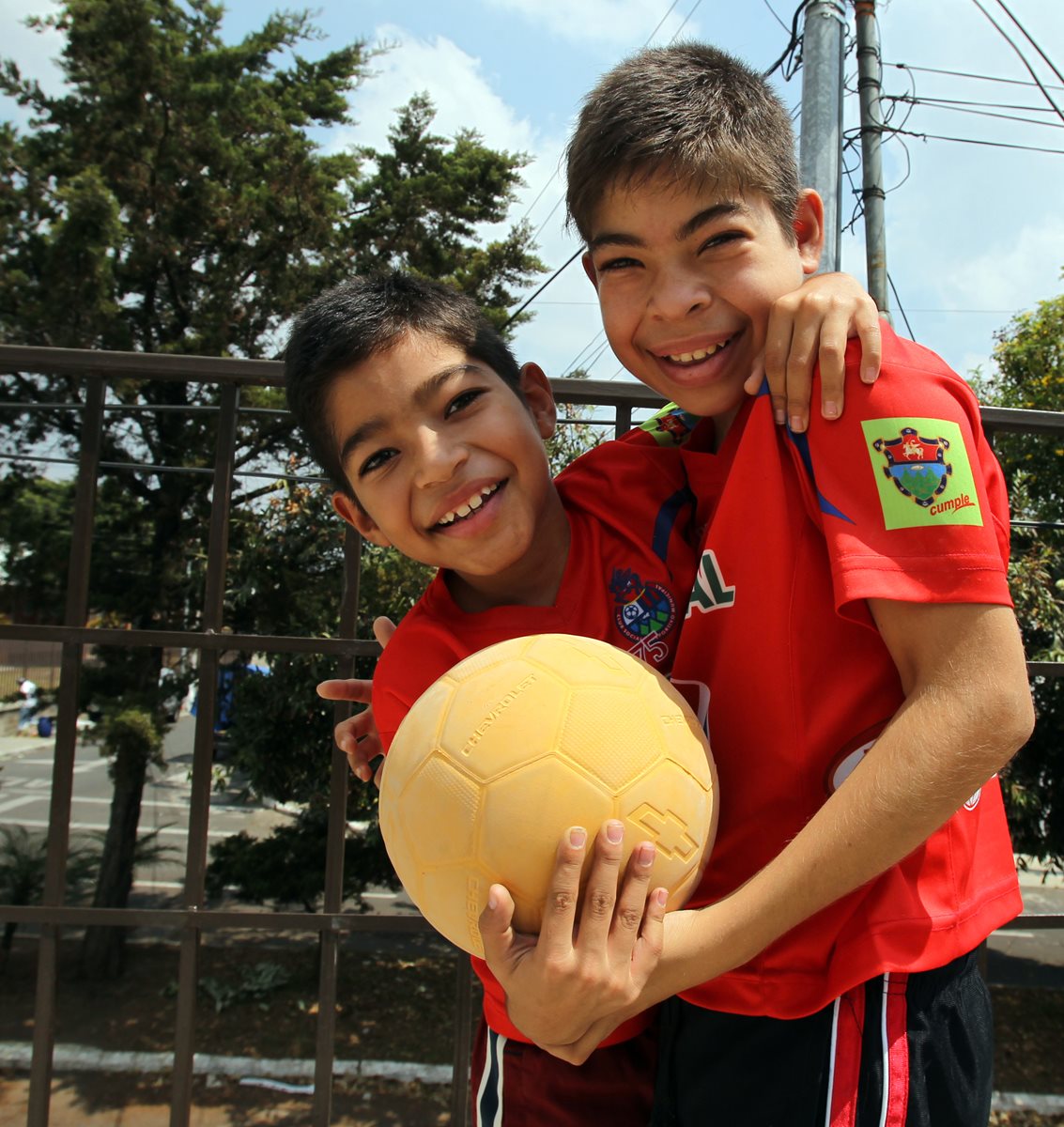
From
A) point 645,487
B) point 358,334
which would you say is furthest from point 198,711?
point 645,487

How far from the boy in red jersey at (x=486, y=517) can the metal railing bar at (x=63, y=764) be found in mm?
888

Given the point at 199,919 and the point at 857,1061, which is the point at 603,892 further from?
the point at 199,919

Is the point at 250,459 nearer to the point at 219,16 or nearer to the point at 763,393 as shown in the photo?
the point at 219,16

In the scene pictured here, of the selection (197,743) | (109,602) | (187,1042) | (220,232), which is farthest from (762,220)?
(220,232)

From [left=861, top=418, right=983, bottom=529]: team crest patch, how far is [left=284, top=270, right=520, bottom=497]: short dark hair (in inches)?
31.1

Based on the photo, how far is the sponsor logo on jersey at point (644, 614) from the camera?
1417mm

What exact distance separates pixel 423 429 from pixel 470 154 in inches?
450

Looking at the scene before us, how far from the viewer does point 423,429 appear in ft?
4.82

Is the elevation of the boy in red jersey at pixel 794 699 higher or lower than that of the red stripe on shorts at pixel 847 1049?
higher

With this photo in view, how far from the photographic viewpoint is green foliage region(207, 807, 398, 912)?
8586 millimetres

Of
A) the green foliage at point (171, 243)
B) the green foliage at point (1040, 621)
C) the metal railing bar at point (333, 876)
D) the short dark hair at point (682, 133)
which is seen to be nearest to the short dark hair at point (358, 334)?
the short dark hair at point (682, 133)

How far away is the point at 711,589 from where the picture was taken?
124cm

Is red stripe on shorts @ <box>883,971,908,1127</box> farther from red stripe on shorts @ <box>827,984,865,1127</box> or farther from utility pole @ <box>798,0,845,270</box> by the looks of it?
utility pole @ <box>798,0,845,270</box>

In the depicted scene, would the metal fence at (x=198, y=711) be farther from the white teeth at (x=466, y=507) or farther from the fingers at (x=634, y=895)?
the fingers at (x=634, y=895)
